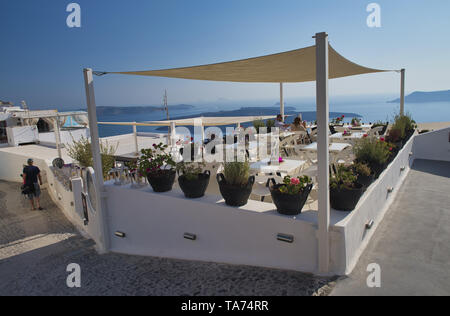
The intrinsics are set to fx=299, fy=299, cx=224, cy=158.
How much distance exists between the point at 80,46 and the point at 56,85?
36.9ft

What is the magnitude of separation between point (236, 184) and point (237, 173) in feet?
0.43

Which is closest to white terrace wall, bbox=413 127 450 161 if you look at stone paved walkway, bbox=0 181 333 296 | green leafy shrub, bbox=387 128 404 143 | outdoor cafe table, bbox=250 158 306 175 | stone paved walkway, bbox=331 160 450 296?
green leafy shrub, bbox=387 128 404 143

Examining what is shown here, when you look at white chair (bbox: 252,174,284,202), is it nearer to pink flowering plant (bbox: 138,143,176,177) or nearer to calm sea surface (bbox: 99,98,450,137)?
calm sea surface (bbox: 99,98,450,137)

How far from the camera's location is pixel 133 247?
4.75m

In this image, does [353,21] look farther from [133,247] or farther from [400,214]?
[133,247]

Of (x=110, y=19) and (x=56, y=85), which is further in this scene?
(x=56, y=85)

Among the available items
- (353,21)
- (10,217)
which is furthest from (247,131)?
(10,217)

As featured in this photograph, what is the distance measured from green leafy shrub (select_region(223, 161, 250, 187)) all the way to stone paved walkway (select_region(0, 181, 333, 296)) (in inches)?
38.0

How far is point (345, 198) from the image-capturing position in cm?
301

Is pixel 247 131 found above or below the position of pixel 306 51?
below

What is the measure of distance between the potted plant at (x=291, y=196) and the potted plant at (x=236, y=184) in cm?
40

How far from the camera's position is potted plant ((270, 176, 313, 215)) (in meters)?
2.99
